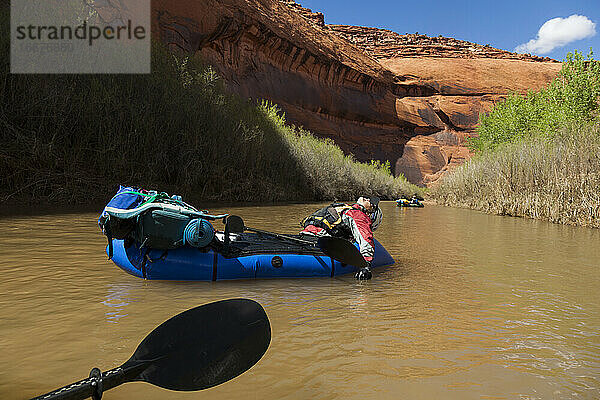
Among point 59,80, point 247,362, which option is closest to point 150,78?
point 59,80

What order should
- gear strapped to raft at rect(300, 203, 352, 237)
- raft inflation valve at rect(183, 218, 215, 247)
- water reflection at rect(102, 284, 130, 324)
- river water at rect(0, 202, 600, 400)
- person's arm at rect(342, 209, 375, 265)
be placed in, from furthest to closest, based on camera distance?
gear strapped to raft at rect(300, 203, 352, 237)
person's arm at rect(342, 209, 375, 265)
raft inflation valve at rect(183, 218, 215, 247)
water reflection at rect(102, 284, 130, 324)
river water at rect(0, 202, 600, 400)

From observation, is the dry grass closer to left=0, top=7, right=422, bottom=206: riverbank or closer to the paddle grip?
left=0, top=7, right=422, bottom=206: riverbank

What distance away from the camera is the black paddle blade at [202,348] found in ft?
4.48

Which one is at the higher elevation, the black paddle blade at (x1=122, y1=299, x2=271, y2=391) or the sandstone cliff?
the sandstone cliff

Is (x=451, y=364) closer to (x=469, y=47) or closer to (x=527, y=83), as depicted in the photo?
(x=527, y=83)

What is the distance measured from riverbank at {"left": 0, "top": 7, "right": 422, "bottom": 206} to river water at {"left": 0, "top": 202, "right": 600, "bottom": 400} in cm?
511

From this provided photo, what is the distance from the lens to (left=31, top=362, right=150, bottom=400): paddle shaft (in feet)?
3.46

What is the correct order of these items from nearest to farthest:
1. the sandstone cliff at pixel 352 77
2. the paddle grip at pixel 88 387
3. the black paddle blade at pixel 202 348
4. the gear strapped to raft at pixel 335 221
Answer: the paddle grip at pixel 88 387, the black paddle blade at pixel 202 348, the gear strapped to raft at pixel 335 221, the sandstone cliff at pixel 352 77

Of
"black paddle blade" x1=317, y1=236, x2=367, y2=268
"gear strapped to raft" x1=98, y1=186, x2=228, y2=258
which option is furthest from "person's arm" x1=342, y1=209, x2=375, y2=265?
"gear strapped to raft" x1=98, y1=186, x2=228, y2=258

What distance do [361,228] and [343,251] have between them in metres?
0.45

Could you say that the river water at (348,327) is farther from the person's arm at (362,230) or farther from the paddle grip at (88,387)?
the paddle grip at (88,387)

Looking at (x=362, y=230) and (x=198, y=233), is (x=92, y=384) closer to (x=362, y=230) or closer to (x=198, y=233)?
(x=198, y=233)

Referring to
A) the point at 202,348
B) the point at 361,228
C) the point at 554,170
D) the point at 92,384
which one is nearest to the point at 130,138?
the point at 361,228

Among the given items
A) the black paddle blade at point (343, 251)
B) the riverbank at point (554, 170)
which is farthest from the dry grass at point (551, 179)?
the black paddle blade at point (343, 251)
